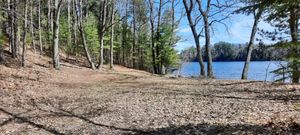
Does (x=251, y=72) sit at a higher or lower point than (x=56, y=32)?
lower

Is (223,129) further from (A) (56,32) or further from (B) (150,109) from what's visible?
(A) (56,32)

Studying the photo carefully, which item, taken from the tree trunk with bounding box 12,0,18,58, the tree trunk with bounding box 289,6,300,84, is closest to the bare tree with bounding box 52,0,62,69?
the tree trunk with bounding box 12,0,18,58

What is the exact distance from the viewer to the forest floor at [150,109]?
7839 millimetres

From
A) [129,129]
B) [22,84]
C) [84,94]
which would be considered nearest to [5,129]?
[129,129]

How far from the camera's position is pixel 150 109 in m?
10.1

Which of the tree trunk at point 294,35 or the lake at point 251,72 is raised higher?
the tree trunk at point 294,35

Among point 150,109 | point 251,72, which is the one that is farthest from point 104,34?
point 150,109

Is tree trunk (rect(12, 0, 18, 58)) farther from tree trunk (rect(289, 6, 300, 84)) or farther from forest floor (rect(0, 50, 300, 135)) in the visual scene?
tree trunk (rect(289, 6, 300, 84))

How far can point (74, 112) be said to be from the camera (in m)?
10.5

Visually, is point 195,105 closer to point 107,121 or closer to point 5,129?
point 107,121

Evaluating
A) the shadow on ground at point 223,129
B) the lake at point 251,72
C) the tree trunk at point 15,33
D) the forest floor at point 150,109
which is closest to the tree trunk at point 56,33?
the tree trunk at point 15,33

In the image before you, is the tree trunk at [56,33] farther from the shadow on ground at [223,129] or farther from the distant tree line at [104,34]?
the shadow on ground at [223,129]

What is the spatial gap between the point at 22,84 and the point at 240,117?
9.19 m

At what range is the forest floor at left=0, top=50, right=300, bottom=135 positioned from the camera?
7.84 meters
